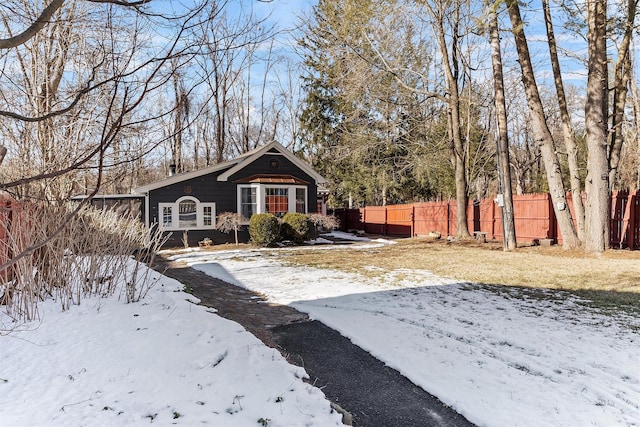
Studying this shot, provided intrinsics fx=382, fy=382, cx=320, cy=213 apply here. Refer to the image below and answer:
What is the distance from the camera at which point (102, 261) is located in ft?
16.2

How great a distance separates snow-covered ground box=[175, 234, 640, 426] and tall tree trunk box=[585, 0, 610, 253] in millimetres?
5766

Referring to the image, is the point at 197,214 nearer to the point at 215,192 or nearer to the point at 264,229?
the point at 215,192

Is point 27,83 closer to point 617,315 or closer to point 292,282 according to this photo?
point 292,282

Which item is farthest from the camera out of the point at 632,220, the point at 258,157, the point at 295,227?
the point at 258,157

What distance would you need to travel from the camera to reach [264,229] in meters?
14.5

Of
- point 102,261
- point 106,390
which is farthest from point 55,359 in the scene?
point 102,261

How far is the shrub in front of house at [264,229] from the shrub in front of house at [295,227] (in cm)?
66

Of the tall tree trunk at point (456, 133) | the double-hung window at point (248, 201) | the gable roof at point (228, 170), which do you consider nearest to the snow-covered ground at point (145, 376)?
the gable roof at point (228, 170)

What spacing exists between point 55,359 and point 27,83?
3847 millimetres

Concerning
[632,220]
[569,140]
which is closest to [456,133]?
[569,140]

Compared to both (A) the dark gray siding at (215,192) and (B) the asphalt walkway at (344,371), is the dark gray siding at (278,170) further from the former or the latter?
(B) the asphalt walkway at (344,371)

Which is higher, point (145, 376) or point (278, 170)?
point (278, 170)

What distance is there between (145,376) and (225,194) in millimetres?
13630

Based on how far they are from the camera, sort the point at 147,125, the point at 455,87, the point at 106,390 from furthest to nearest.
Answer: the point at 455,87
the point at 147,125
the point at 106,390
